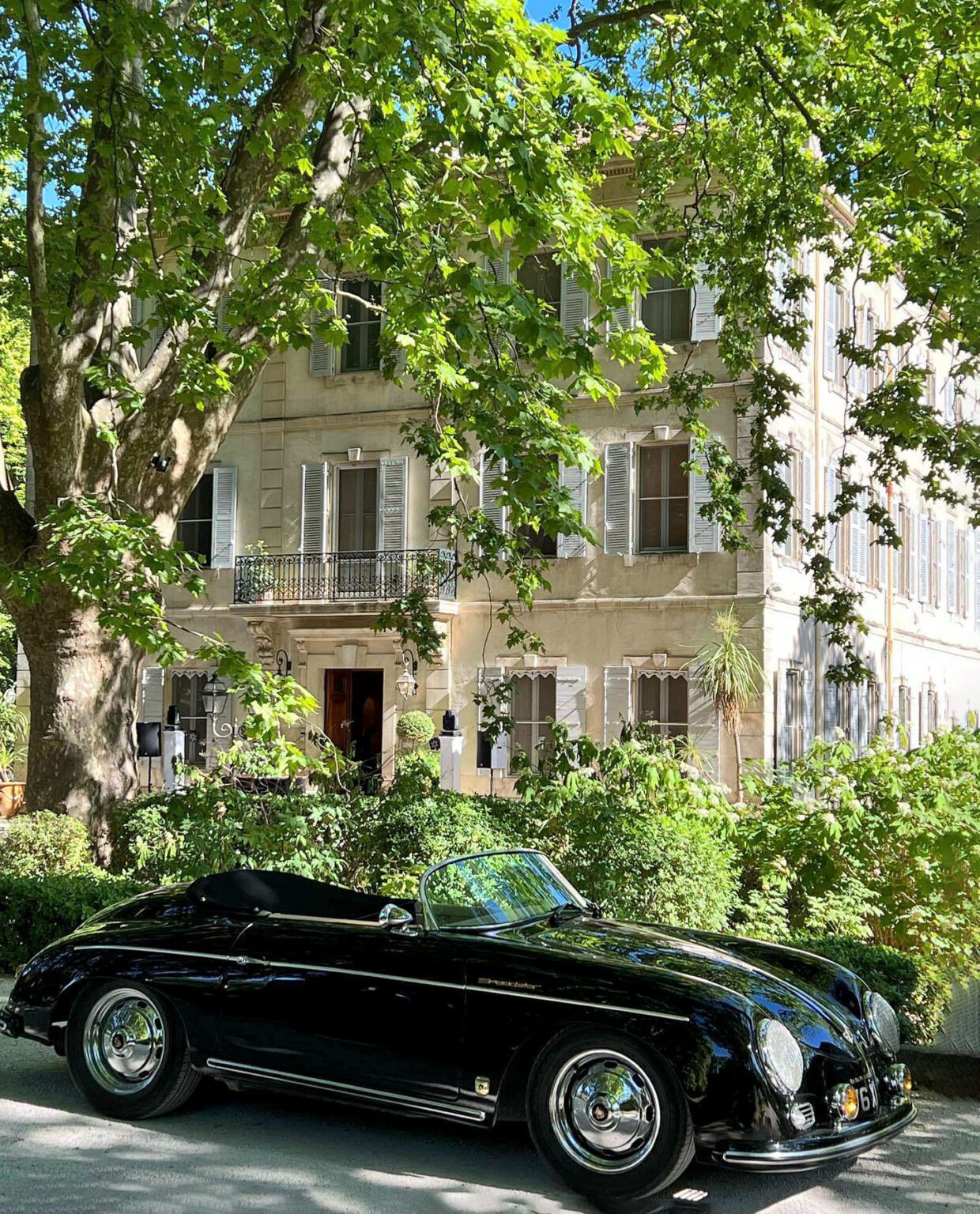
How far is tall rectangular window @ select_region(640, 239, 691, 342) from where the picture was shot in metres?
24.0

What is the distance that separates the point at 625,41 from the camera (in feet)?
46.2

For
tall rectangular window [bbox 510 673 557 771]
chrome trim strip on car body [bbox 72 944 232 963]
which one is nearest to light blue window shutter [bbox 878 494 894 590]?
tall rectangular window [bbox 510 673 557 771]

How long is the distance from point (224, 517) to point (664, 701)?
10246 mm

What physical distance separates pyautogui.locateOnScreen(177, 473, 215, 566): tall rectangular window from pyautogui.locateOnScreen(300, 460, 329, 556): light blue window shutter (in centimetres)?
231

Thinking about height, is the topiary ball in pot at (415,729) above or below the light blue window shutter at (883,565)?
below

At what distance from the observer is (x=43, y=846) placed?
10.8m

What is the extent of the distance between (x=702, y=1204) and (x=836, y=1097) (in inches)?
25.7

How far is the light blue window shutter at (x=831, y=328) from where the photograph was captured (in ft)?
83.3

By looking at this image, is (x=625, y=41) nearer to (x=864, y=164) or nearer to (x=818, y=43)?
(x=818, y=43)

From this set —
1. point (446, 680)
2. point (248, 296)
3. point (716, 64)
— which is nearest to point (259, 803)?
point (248, 296)

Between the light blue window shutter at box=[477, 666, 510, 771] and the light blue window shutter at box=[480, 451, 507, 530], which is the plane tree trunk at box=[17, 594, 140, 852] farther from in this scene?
the light blue window shutter at box=[480, 451, 507, 530]

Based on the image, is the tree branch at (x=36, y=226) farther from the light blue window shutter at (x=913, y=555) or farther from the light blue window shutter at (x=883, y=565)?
the light blue window shutter at (x=913, y=555)

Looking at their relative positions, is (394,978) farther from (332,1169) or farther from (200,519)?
(200,519)

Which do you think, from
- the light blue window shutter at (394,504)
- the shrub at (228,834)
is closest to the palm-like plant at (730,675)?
the light blue window shutter at (394,504)
